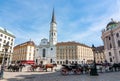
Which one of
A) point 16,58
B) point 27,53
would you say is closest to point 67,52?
point 27,53

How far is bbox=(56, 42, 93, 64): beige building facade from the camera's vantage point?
279 feet

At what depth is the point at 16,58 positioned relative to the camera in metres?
84.2

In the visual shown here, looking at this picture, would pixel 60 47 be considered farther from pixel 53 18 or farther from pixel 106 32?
pixel 106 32

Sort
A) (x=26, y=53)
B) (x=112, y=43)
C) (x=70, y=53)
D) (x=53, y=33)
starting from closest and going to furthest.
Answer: (x=112, y=43), (x=26, y=53), (x=70, y=53), (x=53, y=33)

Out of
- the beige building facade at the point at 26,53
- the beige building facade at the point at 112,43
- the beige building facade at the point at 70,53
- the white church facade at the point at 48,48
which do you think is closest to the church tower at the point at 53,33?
the white church facade at the point at 48,48

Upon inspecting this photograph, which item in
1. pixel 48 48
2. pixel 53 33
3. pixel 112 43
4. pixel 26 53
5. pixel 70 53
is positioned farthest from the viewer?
pixel 53 33

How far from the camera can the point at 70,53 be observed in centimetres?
8656

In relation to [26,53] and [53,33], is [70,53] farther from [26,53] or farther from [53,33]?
[26,53]

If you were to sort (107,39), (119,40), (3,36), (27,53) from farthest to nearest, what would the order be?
(27,53) → (3,36) → (107,39) → (119,40)

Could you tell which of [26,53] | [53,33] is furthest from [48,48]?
[26,53]

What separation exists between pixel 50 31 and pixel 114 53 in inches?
2212

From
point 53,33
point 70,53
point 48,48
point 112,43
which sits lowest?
point 70,53

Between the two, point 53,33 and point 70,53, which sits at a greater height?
point 53,33

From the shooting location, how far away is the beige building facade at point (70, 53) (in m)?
85.1
